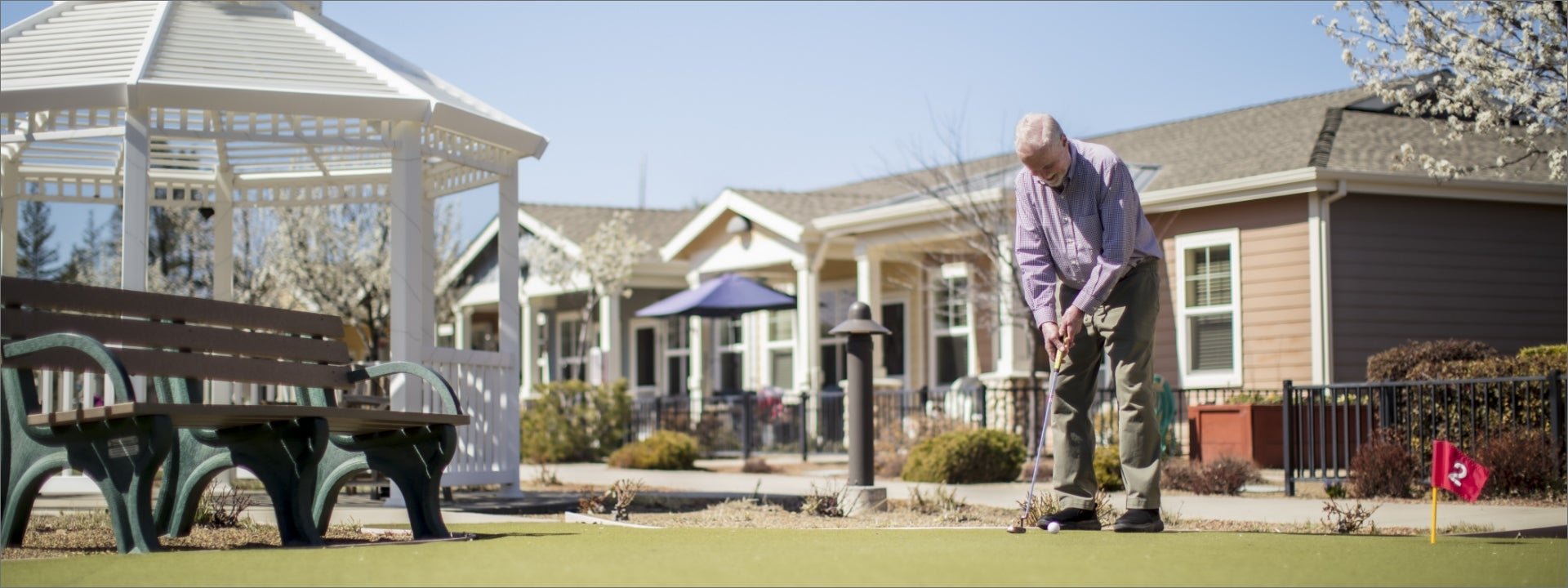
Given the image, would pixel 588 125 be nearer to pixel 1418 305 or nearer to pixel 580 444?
pixel 580 444

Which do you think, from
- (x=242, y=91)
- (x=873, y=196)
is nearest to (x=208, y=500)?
(x=242, y=91)

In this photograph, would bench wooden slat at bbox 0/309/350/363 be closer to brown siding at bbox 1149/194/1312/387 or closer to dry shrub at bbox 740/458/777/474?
dry shrub at bbox 740/458/777/474

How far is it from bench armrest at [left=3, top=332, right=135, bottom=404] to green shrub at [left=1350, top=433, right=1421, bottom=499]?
8456 millimetres

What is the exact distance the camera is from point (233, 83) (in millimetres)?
9391

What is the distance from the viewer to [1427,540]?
226 inches

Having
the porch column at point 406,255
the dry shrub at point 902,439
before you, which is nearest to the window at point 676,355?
the dry shrub at point 902,439

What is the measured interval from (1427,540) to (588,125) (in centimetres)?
2437

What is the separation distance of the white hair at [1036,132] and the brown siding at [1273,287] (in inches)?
426

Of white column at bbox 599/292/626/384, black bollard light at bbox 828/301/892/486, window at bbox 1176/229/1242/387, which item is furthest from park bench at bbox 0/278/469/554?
white column at bbox 599/292/626/384

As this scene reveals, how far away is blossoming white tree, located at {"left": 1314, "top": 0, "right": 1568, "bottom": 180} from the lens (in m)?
10.6

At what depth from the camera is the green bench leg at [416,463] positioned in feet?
19.6

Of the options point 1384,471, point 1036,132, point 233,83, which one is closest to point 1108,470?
point 1384,471

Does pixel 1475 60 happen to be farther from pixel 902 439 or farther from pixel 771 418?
pixel 771 418

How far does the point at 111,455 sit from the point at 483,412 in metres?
5.55
